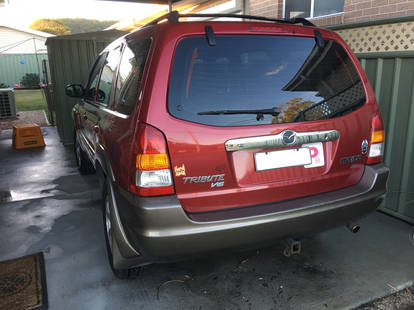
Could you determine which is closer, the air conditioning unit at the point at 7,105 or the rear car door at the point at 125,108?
the rear car door at the point at 125,108

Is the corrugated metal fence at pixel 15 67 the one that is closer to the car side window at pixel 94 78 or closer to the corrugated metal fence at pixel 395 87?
the car side window at pixel 94 78

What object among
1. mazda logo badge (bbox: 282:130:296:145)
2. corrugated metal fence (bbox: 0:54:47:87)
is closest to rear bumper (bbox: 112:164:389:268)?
mazda logo badge (bbox: 282:130:296:145)

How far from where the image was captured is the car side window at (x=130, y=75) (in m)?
2.19

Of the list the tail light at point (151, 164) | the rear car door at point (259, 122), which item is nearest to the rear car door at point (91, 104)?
the tail light at point (151, 164)

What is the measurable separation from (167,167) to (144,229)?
37 cm

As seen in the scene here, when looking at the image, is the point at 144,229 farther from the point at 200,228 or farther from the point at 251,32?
the point at 251,32

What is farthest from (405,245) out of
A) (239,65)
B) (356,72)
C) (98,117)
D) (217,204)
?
(98,117)

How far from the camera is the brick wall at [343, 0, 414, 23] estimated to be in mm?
4129

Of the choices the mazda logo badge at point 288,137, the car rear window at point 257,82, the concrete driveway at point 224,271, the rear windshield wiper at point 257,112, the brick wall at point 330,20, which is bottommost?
the concrete driveway at point 224,271

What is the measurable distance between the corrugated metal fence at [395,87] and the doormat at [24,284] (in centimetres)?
336

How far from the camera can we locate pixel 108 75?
3213 mm

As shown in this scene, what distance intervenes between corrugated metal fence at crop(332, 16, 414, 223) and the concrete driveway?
32 centimetres

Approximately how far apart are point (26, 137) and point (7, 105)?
17.1 feet

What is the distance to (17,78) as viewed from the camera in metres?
27.4
